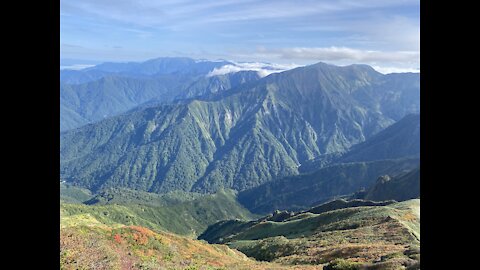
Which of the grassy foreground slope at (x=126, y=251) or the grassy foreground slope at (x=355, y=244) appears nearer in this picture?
the grassy foreground slope at (x=126, y=251)

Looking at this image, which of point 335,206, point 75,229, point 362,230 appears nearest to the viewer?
point 75,229

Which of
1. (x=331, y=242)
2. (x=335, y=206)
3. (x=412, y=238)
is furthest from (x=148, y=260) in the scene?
(x=335, y=206)

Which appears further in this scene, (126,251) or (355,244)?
(355,244)

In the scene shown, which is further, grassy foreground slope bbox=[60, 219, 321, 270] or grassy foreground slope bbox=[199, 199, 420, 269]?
grassy foreground slope bbox=[199, 199, 420, 269]

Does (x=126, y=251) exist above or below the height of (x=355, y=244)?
above
